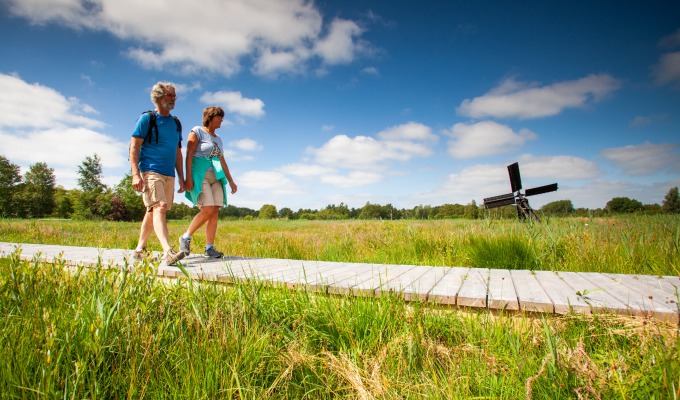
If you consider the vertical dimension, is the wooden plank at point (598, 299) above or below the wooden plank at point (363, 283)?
below

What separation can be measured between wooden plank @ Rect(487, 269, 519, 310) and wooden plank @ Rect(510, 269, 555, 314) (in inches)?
1.5

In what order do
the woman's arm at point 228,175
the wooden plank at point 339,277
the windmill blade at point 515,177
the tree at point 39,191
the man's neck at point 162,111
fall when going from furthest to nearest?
the tree at point 39,191 → the windmill blade at point 515,177 → the woman's arm at point 228,175 → the man's neck at point 162,111 → the wooden plank at point 339,277

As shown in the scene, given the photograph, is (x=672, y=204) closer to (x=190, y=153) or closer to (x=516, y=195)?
(x=516, y=195)

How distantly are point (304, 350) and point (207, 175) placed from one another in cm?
333

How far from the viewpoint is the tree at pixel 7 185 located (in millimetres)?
60188

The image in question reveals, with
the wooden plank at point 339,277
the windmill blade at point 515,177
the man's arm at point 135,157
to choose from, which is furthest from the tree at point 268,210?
the wooden plank at point 339,277

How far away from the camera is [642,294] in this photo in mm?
2246

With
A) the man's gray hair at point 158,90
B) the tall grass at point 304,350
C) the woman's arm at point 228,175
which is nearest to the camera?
the tall grass at point 304,350

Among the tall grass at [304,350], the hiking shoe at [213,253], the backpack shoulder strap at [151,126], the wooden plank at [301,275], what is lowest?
the tall grass at [304,350]

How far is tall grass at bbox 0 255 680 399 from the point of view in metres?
1.46

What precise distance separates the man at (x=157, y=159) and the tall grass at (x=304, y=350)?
1960 mm

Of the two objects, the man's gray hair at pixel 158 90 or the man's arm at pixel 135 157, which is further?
the man's gray hair at pixel 158 90

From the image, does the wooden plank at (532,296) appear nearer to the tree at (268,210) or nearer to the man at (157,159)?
the man at (157,159)

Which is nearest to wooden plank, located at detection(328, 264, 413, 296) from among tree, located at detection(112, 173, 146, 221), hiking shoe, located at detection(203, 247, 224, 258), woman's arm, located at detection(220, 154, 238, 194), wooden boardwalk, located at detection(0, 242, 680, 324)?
wooden boardwalk, located at detection(0, 242, 680, 324)
